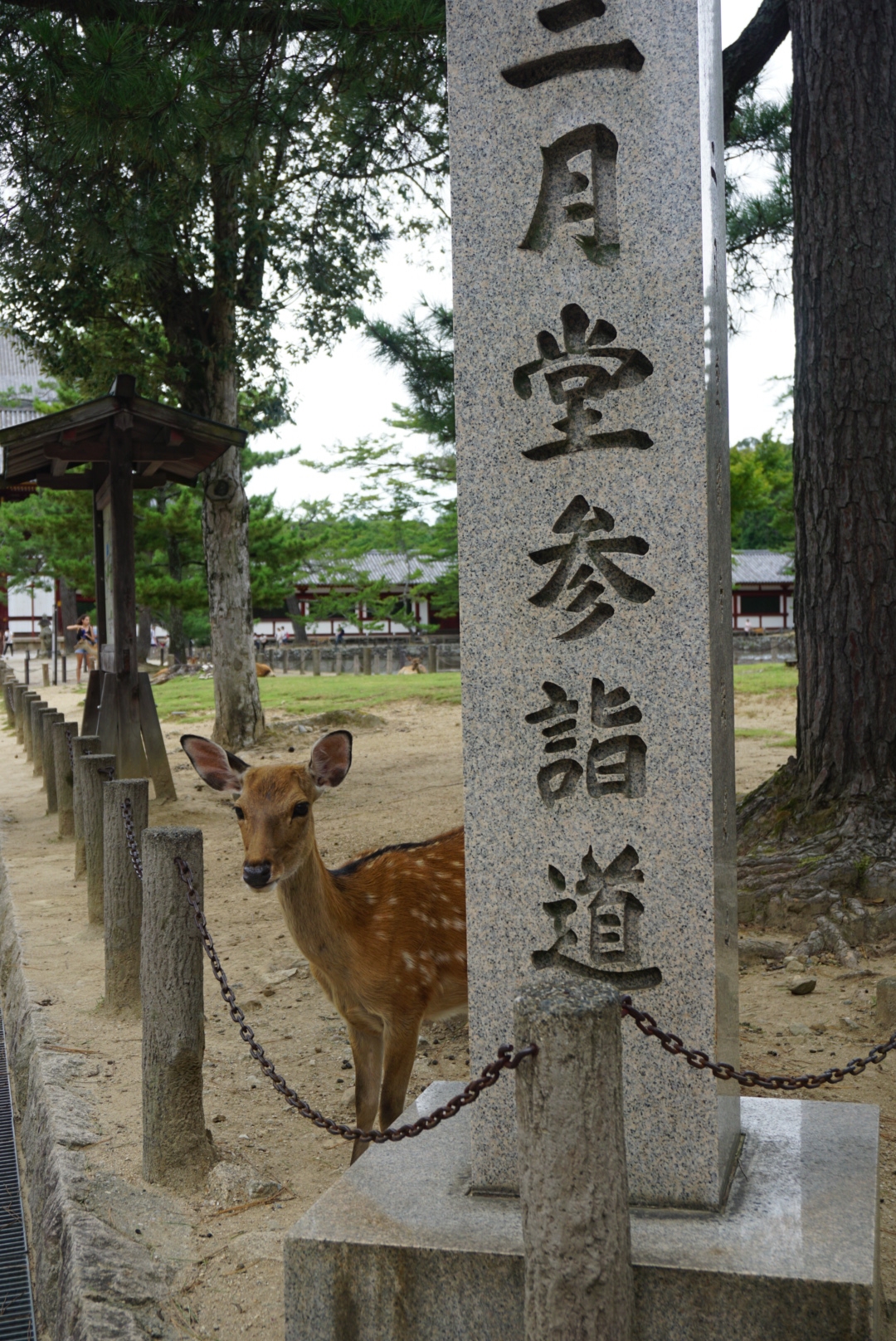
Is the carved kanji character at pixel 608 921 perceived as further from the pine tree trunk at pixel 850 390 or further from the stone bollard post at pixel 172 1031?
the pine tree trunk at pixel 850 390

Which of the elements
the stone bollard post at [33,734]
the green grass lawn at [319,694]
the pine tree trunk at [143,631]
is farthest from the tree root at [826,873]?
the pine tree trunk at [143,631]

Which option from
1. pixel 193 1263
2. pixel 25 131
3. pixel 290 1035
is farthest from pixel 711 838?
pixel 25 131

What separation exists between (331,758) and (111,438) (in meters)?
6.21

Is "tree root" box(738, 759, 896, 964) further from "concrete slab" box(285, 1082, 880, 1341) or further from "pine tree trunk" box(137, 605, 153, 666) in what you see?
"pine tree trunk" box(137, 605, 153, 666)

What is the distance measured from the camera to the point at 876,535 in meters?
5.36

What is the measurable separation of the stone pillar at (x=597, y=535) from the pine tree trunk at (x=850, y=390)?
2.93 m

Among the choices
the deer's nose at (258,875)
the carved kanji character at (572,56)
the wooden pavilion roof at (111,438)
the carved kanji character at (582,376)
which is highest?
the wooden pavilion roof at (111,438)

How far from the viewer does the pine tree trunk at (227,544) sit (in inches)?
464

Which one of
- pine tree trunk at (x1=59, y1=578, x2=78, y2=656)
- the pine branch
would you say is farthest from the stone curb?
pine tree trunk at (x1=59, y1=578, x2=78, y2=656)

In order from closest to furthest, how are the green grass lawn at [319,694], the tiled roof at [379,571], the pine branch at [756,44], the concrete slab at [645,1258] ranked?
the concrete slab at [645,1258]
the pine branch at [756,44]
the green grass lawn at [319,694]
the tiled roof at [379,571]

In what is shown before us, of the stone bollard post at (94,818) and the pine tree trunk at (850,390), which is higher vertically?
the pine tree trunk at (850,390)

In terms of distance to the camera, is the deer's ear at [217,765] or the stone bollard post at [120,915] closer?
the deer's ear at [217,765]

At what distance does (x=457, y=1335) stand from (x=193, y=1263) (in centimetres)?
84

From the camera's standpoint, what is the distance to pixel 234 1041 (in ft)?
14.8
